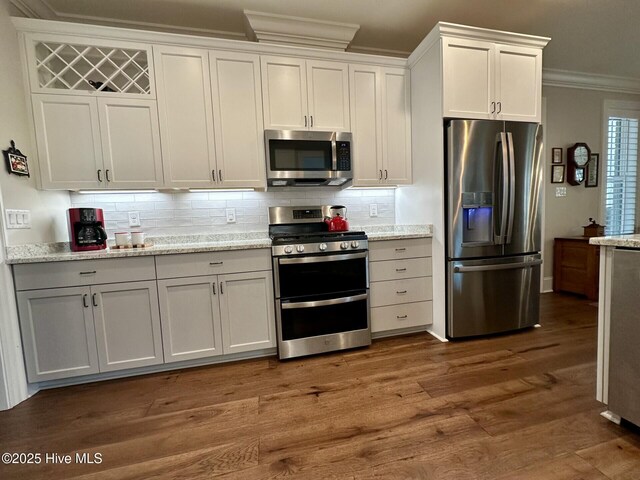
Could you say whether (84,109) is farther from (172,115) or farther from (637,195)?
(637,195)

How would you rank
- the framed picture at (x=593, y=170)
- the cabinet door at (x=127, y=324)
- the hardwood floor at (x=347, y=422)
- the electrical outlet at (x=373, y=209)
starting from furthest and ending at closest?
the framed picture at (x=593, y=170) → the electrical outlet at (x=373, y=209) → the cabinet door at (x=127, y=324) → the hardwood floor at (x=347, y=422)

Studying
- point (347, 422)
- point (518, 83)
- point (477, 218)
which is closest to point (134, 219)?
point (347, 422)

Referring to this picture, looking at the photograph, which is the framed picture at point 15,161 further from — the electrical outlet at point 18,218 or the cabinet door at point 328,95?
the cabinet door at point 328,95

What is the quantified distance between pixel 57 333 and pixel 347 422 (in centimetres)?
195

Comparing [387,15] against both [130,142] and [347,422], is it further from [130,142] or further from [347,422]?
[347,422]

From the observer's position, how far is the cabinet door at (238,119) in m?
2.33

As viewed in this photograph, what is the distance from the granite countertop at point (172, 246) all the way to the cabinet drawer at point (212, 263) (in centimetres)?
4

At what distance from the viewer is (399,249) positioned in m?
2.51

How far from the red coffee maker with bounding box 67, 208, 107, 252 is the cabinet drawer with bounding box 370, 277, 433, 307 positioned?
7.13 ft

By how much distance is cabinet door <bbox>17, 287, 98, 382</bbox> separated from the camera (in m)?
1.85

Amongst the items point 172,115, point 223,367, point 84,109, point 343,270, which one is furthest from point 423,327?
point 84,109

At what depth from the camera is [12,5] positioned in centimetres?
200

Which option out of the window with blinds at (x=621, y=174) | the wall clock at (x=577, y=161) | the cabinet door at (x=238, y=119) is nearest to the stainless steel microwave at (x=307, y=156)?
the cabinet door at (x=238, y=119)

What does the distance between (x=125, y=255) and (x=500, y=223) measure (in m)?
2.90
